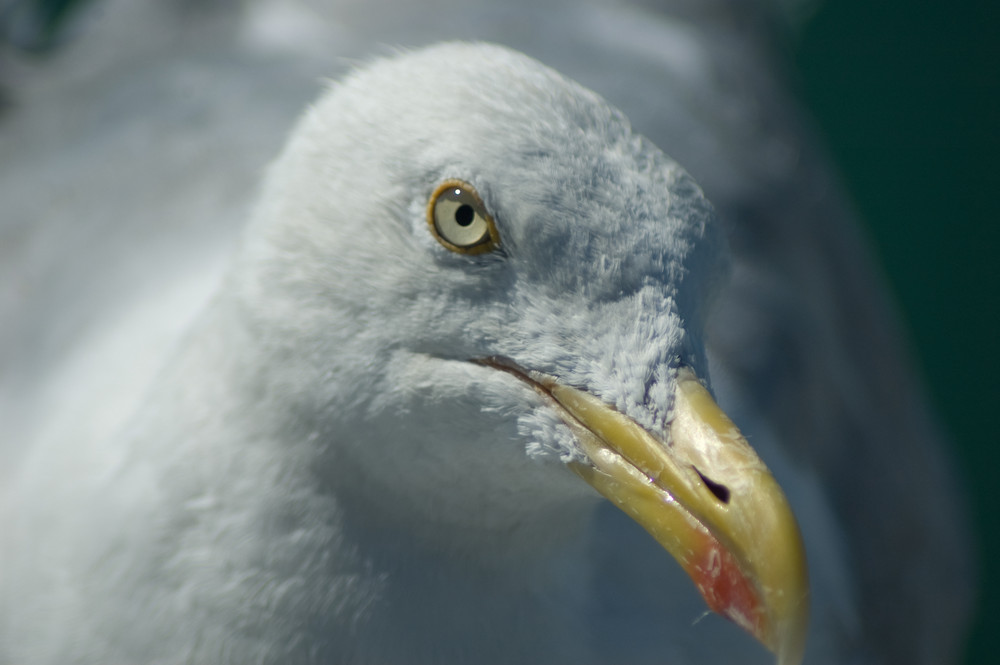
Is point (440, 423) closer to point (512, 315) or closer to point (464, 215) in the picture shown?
point (512, 315)

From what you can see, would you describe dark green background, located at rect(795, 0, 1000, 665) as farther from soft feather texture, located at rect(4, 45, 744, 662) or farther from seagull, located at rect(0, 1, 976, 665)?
soft feather texture, located at rect(4, 45, 744, 662)

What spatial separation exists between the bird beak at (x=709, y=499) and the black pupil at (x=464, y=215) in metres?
0.22

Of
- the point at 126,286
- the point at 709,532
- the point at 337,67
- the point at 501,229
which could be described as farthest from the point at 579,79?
the point at 709,532

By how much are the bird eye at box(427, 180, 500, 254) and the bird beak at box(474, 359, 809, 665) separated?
0.19 meters

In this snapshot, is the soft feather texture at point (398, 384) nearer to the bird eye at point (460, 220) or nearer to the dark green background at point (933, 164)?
the bird eye at point (460, 220)

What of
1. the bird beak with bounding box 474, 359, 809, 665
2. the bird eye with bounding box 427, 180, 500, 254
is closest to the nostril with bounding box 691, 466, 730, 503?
the bird beak with bounding box 474, 359, 809, 665

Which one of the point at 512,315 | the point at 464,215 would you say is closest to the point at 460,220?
the point at 464,215

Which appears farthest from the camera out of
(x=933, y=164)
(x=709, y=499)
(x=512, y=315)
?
(x=933, y=164)

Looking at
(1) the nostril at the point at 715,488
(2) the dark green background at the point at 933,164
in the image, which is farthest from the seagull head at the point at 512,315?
(2) the dark green background at the point at 933,164

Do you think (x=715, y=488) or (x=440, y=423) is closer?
(x=715, y=488)

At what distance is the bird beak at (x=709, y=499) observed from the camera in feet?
4.07

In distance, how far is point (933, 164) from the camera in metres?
4.81

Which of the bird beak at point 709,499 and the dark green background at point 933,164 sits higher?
the dark green background at point 933,164

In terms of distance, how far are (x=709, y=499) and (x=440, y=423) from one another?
15.0 inches
